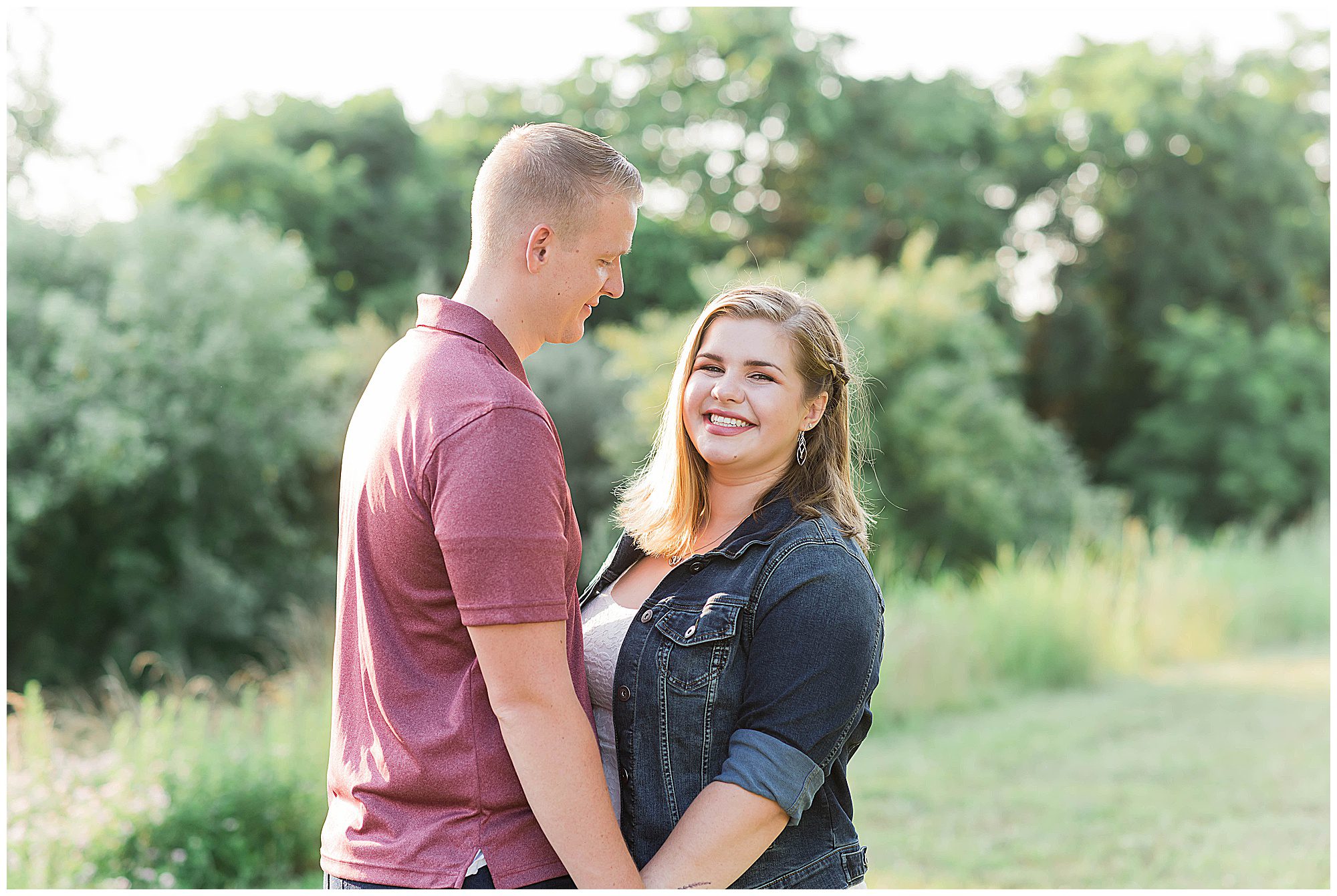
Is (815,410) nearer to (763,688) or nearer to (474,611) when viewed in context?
(763,688)

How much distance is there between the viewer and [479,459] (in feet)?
5.27

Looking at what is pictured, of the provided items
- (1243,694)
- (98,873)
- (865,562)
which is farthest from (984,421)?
(865,562)

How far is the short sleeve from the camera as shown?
62.9 inches

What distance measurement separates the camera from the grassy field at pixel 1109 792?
5.20 meters

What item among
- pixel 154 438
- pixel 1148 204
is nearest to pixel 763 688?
pixel 154 438

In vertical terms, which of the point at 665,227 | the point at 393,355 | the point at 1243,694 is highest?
the point at 665,227

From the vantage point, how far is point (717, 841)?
1.85 meters

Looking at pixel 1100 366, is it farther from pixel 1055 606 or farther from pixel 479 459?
pixel 479 459

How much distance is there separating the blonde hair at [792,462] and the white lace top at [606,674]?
0.63 feet

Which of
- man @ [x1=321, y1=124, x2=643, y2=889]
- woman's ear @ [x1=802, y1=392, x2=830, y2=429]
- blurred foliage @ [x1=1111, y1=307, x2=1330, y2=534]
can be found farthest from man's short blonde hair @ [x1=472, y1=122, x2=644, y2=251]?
blurred foliage @ [x1=1111, y1=307, x2=1330, y2=534]

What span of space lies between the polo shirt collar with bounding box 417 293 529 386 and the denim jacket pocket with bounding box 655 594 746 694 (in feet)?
1.72

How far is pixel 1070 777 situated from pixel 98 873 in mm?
5166

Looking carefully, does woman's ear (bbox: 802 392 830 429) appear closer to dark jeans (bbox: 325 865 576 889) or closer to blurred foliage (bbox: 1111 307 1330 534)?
dark jeans (bbox: 325 865 576 889)

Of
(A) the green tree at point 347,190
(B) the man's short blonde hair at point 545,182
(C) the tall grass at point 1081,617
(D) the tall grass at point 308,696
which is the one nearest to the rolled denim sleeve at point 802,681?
(B) the man's short blonde hair at point 545,182
